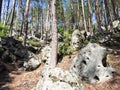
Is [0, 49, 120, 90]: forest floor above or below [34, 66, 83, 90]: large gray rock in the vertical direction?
below

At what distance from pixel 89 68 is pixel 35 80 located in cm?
322

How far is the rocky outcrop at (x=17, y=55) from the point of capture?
47.6 feet

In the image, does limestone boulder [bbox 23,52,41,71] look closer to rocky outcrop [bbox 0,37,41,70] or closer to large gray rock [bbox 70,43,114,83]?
rocky outcrop [bbox 0,37,41,70]

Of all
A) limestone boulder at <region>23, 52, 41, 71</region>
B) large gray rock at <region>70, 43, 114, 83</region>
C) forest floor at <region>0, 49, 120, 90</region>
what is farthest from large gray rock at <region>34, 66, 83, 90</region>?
limestone boulder at <region>23, 52, 41, 71</region>

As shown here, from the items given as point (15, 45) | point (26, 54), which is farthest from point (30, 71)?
point (15, 45)

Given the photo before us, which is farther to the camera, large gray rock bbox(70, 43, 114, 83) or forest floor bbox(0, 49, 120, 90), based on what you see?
large gray rock bbox(70, 43, 114, 83)

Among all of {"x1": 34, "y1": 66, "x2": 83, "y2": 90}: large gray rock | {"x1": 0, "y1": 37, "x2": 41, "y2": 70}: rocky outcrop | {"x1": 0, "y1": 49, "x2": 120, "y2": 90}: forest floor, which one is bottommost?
{"x1": 0, "y1": 49, "x2": 120, "y2": 90}: forest floor

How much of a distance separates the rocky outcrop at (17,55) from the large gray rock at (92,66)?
4.15 meters

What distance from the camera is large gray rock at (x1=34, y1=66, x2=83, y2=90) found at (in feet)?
21.2

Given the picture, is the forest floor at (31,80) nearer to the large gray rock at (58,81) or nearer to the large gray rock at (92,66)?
the large gray rock at (92,66)

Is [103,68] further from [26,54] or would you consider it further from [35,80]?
[26,54]

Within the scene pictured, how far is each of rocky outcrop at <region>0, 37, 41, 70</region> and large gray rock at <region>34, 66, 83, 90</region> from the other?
25.1 feet

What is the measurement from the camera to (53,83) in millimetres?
6504

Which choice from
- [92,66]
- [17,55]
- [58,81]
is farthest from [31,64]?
[58,81]
